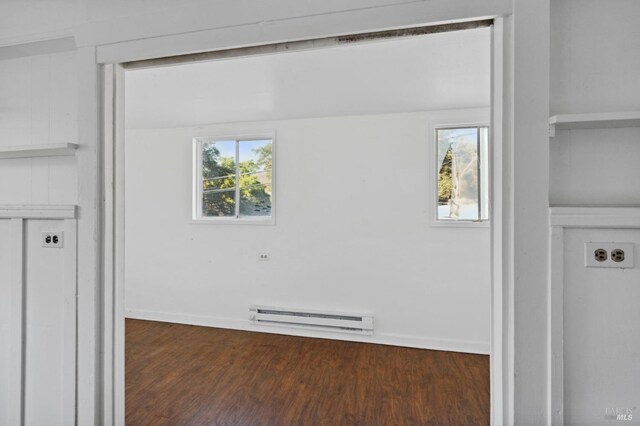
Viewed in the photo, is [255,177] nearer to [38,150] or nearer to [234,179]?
[234,179]

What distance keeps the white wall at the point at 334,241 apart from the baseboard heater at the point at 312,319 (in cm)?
7

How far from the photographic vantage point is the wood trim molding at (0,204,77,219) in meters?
1.36

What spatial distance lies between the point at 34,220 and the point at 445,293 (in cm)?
294

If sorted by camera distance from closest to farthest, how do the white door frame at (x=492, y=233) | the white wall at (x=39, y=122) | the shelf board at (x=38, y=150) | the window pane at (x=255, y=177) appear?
1. the white door frame at (x=492, y=233)
2. the shelf board at (x=38, y=150)
3. the white wall at (x=39, y=122)
4. the window pane at (x=255, y=177)

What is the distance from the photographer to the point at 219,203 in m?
3.67

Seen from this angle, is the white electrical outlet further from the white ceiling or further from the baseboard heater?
the baseboard heater

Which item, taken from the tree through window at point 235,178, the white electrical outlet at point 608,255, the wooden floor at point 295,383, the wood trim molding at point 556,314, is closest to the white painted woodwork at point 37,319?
the wooden floor at point 295,383

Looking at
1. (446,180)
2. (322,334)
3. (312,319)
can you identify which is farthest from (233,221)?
(446,180)

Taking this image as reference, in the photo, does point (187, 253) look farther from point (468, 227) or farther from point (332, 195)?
point (468, 227)

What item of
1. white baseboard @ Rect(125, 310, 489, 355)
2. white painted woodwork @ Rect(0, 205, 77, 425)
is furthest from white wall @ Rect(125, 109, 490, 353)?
white painted woodwork @ Rect(0, 205, 77, 425)

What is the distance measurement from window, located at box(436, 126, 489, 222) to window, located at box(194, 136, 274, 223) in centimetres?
170

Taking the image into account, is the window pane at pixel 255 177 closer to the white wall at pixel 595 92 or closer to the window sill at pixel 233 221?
the window sill at pixel 233 221

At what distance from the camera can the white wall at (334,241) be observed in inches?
117

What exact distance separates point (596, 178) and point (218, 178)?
11.0 ft
